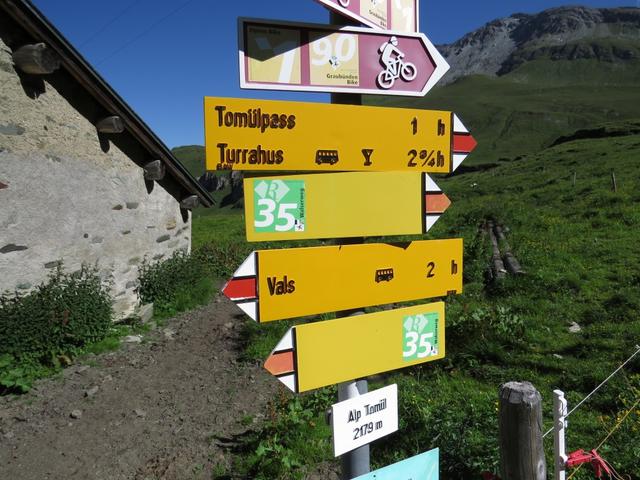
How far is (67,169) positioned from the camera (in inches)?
282

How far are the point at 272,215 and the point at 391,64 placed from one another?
100 cm

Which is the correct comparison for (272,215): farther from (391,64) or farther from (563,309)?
(563,309)

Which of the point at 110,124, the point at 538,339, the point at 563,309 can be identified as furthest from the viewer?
the point at 110,124

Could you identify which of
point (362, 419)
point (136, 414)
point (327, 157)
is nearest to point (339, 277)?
point (327, 157)

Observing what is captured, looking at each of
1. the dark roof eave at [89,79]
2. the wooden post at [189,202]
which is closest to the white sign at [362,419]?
the dark roof eave at [89,79]

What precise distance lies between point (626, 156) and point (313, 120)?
24.8m

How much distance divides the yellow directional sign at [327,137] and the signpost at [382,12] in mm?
A: 445

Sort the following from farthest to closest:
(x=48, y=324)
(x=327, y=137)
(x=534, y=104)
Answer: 1. (x=534, y=104)
2. (x=48, y=324)
3. (x=327, y=137)

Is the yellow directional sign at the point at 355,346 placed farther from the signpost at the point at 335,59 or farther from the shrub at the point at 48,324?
the shrub at the point at 48,324

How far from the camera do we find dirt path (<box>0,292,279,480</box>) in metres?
4.30

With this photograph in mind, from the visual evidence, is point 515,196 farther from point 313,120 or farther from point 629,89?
point 629,89

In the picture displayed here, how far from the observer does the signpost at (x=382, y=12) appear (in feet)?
7.24

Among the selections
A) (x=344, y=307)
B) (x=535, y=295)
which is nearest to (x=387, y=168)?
(x=344, y=307)

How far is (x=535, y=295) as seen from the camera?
764 centimetres
